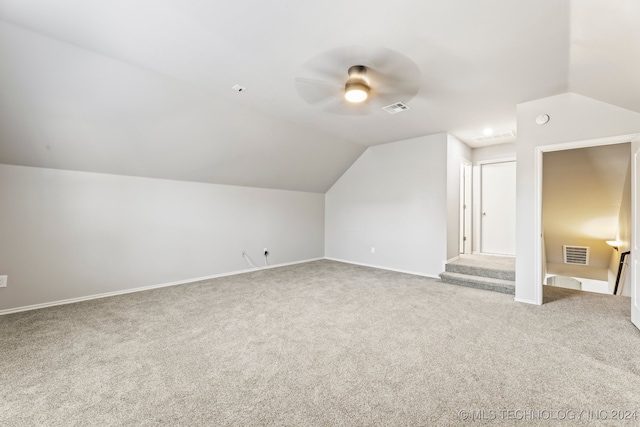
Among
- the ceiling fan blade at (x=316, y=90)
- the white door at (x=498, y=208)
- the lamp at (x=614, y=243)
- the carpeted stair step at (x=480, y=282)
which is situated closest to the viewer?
the ceiling fan blade at (x=316, y=90)

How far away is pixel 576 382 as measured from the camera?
1938 millimetres

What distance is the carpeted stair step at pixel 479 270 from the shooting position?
428cm

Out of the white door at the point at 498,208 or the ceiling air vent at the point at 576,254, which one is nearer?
the white door at the point at 498,208

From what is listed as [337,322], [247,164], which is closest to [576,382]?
[337,322]

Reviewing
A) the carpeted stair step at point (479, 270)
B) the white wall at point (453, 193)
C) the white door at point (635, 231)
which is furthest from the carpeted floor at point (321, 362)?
the white wall at point (453, 193)

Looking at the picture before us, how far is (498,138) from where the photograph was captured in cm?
518

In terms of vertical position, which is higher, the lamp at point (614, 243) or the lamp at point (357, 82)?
the lamp at point (357, 82)

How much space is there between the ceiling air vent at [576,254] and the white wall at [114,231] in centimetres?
654

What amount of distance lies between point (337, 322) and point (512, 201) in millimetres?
4824

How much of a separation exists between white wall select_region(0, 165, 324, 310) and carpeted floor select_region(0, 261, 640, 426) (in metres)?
0.45

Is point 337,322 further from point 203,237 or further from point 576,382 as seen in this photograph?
point 203,237

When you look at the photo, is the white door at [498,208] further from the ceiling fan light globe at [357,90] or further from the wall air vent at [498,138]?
the ceiling fan light globe at [357,90]

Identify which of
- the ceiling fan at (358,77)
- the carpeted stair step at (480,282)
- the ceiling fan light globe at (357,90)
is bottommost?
the carpeted stair step at (480,282)

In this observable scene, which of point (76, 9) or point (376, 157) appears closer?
point (76, 9)
